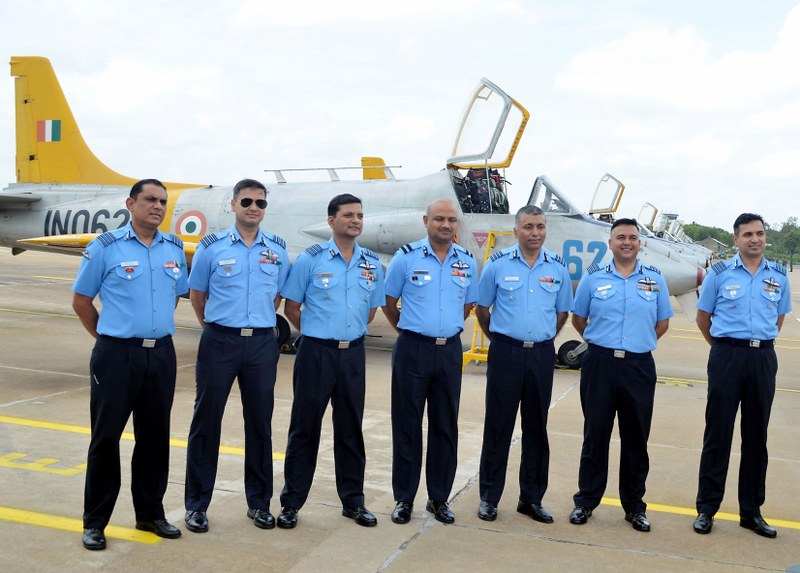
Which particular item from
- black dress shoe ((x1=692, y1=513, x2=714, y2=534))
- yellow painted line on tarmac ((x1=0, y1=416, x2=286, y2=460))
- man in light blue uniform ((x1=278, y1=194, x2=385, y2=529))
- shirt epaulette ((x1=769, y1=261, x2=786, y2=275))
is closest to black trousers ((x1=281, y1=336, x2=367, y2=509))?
man in light blue uniform ((x1=278, y1=194, x2=385, y2=529))

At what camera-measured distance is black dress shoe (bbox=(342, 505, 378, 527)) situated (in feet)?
14.6

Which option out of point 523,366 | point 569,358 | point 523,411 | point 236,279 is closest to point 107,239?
point 236,279

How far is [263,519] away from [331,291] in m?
1.30

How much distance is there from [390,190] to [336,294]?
7462mm

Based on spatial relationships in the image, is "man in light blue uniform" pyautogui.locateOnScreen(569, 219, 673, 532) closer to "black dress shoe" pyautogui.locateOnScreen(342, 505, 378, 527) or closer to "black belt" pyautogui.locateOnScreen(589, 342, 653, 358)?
"black belt" pyautogui.locateOnScreen(589, 342, 653, 358)

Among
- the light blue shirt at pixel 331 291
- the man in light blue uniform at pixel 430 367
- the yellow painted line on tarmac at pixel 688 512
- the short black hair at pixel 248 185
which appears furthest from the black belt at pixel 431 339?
the yellow painted line on tarmac at pixel 688 512

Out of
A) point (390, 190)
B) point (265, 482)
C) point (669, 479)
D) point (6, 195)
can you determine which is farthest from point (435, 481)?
point (6, 195)

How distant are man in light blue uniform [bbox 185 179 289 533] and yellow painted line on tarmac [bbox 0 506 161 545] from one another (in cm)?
25

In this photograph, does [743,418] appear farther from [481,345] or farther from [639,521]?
[481,345]

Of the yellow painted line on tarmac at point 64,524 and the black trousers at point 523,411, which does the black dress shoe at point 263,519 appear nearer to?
the yellow painted line on tarmac at point 64,524

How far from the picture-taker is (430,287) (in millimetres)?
4738

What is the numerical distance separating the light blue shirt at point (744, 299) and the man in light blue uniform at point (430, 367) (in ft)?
4.97

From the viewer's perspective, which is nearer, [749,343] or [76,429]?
[749,343]

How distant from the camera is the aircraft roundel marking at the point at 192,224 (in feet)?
43.1
